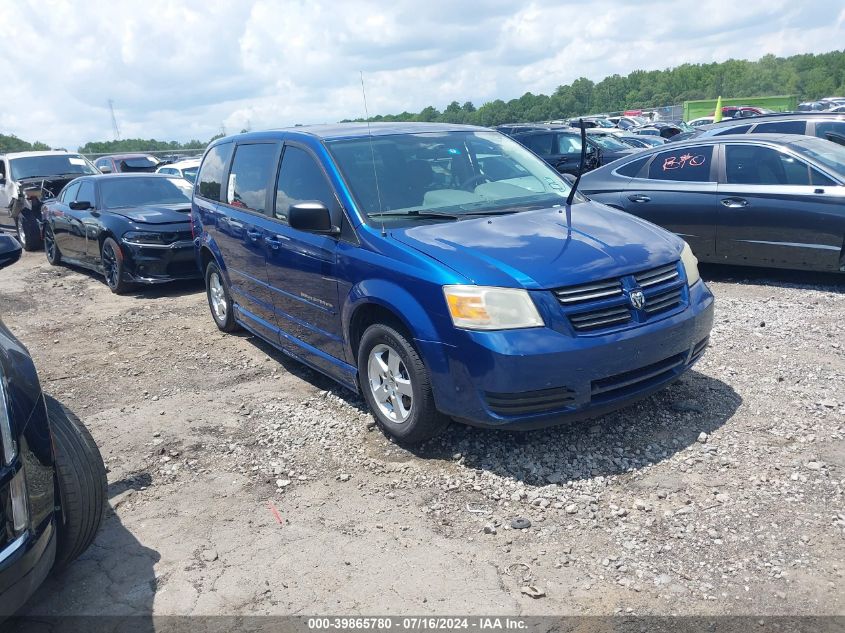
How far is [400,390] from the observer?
13.6ft

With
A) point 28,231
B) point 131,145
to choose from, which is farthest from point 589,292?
point 131,145

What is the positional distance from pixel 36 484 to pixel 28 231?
12809 millimetres

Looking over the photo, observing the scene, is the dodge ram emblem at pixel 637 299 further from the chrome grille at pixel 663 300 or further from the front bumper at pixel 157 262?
the front bumper at pixel 157 262

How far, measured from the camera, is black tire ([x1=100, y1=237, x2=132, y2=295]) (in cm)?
910

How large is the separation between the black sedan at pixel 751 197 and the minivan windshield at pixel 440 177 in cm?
295

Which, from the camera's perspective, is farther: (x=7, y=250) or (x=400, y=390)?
(x=400, y=390)

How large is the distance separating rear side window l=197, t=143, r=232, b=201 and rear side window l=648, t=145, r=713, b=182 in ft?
15.6

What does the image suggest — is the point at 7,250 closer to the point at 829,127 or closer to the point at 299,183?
the point at 299,183

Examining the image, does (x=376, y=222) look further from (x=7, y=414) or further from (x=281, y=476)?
(x=7, y=414)

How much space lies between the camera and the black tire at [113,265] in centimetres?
910

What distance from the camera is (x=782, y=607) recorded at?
277cm

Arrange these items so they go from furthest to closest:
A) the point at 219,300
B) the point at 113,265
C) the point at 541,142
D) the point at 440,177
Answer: the point at 541,142
the point at 113,265
the point at 219,300
the point at 440,177

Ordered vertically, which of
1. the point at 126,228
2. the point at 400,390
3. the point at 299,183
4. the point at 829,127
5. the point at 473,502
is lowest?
the point at 473,502

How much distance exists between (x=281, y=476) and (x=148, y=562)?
905 millimetres
